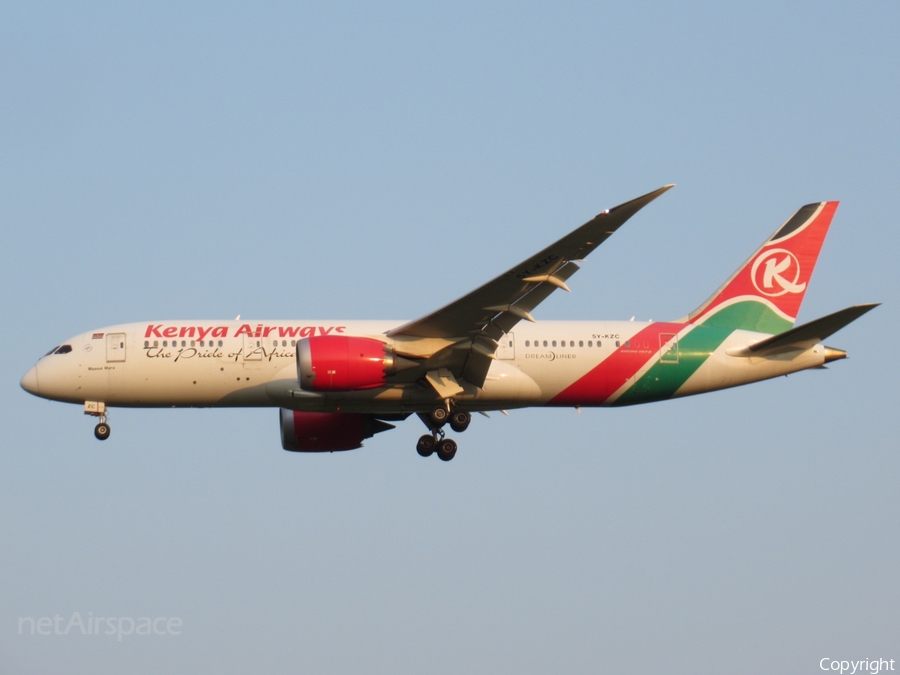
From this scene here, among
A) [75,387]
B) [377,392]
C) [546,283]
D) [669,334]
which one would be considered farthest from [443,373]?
[75,387]

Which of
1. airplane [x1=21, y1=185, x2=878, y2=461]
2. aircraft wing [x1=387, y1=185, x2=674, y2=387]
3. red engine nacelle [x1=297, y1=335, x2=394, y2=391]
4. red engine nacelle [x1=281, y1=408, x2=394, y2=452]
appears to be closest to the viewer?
aircraft wing [x1=387, y1=185, x2=674, y2=387]

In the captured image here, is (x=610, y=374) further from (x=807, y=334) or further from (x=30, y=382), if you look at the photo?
(x=30, y=382)

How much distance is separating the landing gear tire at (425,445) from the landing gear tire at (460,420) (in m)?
0.72

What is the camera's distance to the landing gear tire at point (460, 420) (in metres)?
36.2

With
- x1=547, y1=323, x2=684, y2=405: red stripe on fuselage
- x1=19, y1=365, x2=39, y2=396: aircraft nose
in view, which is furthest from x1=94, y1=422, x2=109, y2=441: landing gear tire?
x1=547, y1=323, x2=684, y2=405: red stripe on fuselage

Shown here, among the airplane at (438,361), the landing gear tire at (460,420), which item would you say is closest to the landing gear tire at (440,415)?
the airplane at (438,361)

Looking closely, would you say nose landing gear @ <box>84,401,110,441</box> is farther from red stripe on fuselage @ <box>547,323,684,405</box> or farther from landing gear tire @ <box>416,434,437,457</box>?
red stripe on fuselage @ <box>547,323,684,405</box>

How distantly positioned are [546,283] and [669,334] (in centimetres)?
643

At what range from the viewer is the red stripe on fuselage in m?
36.2

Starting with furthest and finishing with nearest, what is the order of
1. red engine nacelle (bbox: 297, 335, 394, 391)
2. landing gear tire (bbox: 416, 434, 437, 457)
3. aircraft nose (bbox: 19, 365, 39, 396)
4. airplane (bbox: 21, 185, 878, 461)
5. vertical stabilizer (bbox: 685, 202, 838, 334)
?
vertical stabilizer (bbox: 685, 202, 838, 334) → landing gear tire (bbox: 416, 434, 437, 457) → aircraft nose (bbox: 19, 365, 39, 396) → airplane (bbox: 21, 185, 878, 461) → red engine nacelle (bbox: 297, 335, 394, 391)

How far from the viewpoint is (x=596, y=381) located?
1427 inches

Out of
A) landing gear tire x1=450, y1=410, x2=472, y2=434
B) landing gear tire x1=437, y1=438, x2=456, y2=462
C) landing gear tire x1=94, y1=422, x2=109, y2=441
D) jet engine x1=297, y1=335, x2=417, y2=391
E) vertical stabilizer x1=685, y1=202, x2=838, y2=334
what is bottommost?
landing gear tire x1=437, y1=438, x2=456, y2=462

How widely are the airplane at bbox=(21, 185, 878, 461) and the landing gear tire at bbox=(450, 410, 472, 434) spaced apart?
4 cm

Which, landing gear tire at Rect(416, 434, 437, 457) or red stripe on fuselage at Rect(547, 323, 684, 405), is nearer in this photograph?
red stripe on fuselage at Rect(547, 323, 684, 405)
